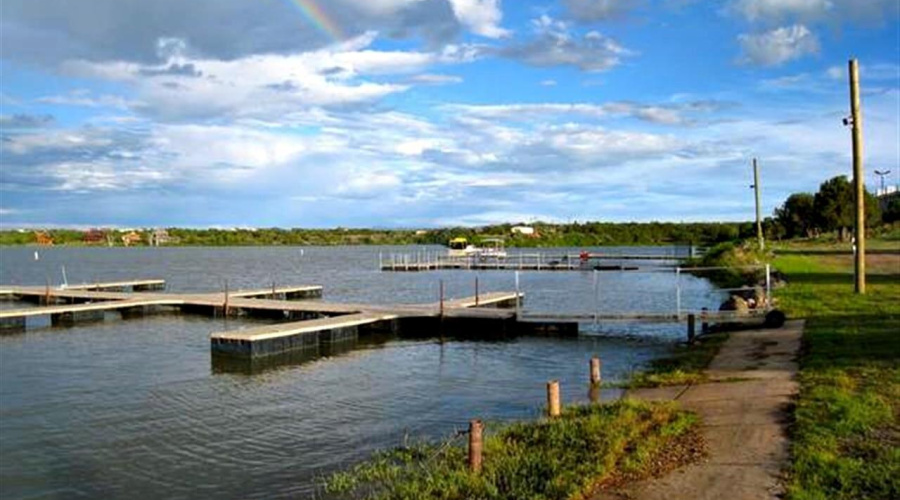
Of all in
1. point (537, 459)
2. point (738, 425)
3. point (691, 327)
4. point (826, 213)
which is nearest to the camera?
point (537, 459)

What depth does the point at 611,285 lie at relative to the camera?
181 ft

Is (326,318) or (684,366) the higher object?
(326,318)

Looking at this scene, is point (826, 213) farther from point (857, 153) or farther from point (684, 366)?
point (684, 366)

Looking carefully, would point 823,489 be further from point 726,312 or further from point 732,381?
point 726,312

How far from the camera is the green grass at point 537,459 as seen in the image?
30.0 feet

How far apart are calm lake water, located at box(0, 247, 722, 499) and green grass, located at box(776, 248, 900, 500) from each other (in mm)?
4611

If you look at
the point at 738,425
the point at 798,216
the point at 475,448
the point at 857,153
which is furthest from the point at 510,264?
the point at 475,448

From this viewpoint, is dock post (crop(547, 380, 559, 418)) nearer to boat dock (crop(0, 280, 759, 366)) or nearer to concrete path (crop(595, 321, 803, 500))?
concrete path (crop(595, 321, 803, 500))

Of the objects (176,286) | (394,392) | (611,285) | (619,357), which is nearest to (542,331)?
(619,357)

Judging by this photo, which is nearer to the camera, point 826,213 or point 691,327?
point 691,327

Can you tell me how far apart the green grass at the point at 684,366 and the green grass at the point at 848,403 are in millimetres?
2079

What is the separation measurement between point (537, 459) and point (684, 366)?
8.77 meters

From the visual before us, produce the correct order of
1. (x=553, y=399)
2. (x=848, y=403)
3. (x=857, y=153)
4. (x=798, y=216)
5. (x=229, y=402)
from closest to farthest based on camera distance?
(x=848, y=403), (x=553, y=399), (x=229, y=402), (x=857, y=153), (x=798, y=216)

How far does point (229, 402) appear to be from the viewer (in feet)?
58.3
